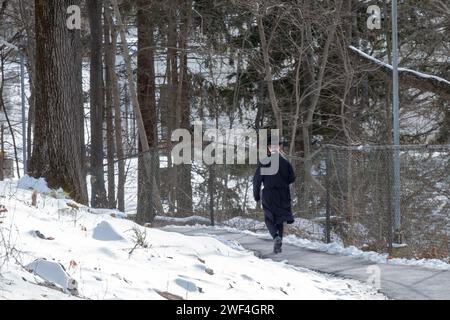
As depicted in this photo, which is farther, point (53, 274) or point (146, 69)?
point (146, 69)

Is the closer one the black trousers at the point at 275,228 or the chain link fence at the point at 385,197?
the black trousers at the point at 275,228

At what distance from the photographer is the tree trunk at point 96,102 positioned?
22.8m

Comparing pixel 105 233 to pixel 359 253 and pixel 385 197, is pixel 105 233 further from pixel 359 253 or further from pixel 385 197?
pixel 385 197

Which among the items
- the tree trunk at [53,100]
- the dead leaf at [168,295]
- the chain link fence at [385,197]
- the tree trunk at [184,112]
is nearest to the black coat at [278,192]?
the chain link fence at [385,197]

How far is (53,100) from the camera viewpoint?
45.1 feet

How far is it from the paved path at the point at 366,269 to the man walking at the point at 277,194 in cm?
45

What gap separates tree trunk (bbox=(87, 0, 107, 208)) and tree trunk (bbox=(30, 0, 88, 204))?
26.4ft

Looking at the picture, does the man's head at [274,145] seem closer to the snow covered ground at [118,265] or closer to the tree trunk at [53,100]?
the snow covered ground at [118,265]

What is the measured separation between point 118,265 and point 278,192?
511cm

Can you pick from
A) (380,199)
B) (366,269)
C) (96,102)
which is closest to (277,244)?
(366,269)

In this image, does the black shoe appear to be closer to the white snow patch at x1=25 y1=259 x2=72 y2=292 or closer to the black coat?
the black coat

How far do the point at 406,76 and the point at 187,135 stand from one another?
50.5 ft

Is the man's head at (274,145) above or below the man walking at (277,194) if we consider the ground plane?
above

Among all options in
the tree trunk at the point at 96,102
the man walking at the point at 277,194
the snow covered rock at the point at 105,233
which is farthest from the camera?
the tree trunk at the point at 96,102
